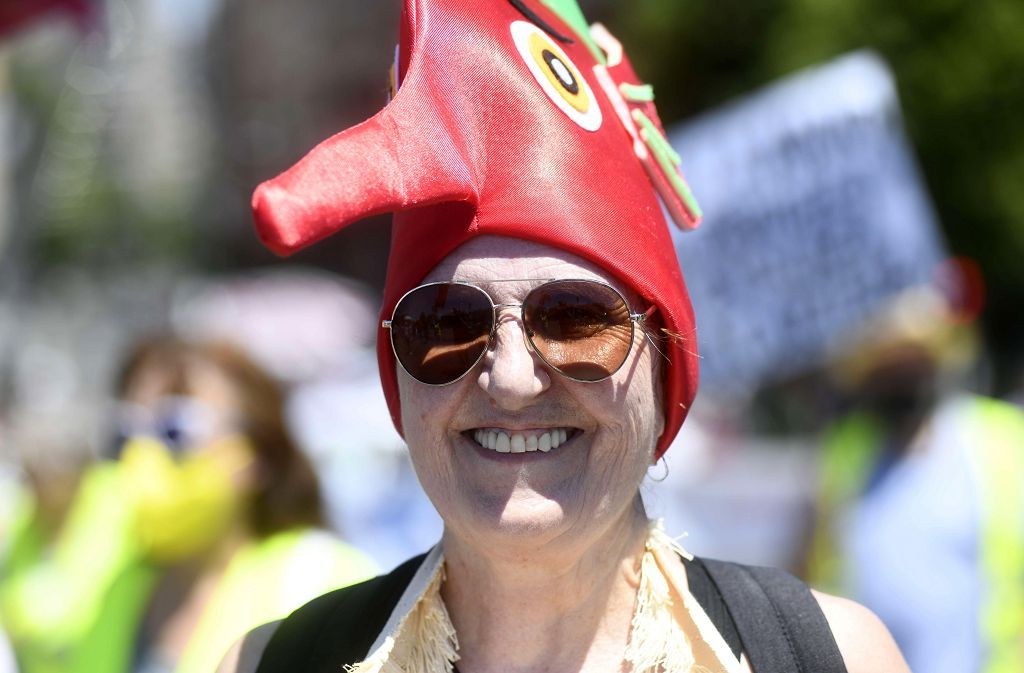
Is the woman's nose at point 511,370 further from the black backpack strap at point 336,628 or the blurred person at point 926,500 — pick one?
the blurred person at point 926,500

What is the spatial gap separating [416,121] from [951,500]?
9.55ft

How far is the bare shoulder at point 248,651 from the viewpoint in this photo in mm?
2111

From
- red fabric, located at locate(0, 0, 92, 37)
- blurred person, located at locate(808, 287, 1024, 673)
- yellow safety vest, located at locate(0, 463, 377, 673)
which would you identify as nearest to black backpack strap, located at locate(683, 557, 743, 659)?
yellow safety vest, located at locate(0, 463, 377, 673)

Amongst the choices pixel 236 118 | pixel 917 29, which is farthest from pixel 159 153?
pixel 917 29

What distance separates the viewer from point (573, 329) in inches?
74.6

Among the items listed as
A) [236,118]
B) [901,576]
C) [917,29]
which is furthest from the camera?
[236,118]

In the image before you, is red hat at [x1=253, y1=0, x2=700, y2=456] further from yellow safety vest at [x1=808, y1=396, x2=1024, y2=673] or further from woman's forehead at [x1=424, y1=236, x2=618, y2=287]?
yellow safety vest at [x1=808, y1=396, x2=1024, y2=673]

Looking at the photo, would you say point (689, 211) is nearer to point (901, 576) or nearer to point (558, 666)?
point (558, 666)

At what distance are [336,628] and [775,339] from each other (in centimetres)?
379

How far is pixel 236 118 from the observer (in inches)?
912

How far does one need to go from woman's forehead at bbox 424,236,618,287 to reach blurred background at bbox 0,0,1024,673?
1.79 ft

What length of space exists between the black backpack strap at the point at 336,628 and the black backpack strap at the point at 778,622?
52 centimetres

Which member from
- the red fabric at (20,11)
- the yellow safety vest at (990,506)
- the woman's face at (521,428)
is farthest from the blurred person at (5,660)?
the yellow safety vest at (990,506)

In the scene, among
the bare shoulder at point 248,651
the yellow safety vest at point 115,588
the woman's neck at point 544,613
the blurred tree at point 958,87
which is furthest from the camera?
the blurred tree at point 958,87
